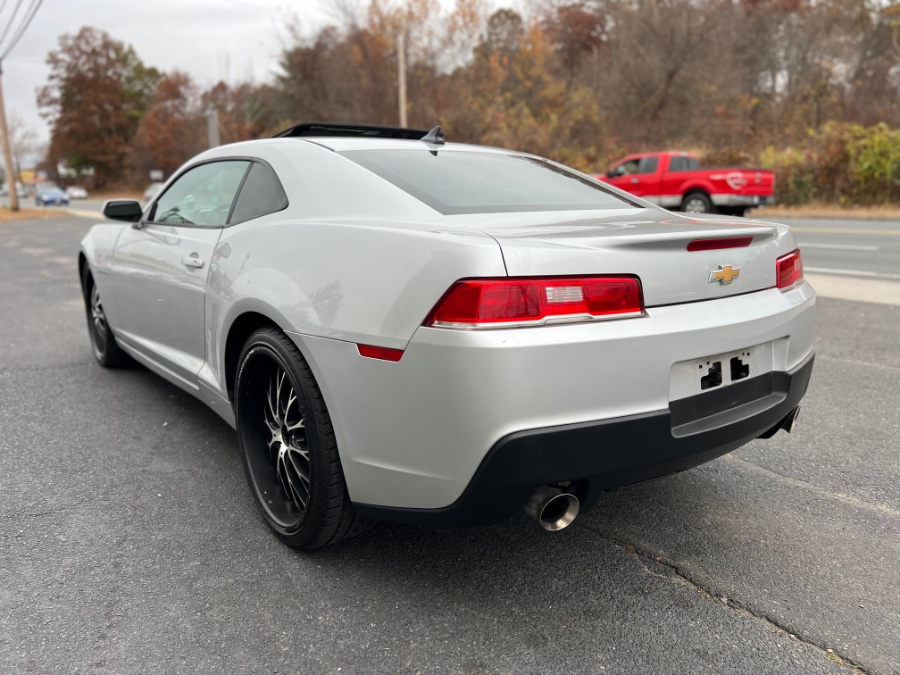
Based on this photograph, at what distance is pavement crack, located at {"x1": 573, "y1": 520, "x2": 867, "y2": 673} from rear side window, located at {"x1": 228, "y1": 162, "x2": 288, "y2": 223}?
1701mm

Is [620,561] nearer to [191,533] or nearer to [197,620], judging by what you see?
[197,620]

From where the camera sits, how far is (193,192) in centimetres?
359

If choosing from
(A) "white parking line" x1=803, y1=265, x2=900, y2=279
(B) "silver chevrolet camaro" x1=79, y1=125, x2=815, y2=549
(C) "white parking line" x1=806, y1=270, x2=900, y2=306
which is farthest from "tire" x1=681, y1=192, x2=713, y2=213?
(B) "silver chevrolet camaro" x1=79, y1=125, x2=815, y2=549

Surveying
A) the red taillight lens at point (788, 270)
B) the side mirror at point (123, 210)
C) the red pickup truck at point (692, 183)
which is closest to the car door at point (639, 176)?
the red pickup truck at point (692, 183)

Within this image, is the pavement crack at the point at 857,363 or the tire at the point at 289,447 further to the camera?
the pavement crack at the point at 857,363

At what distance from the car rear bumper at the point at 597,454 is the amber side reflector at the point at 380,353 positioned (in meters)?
0.37

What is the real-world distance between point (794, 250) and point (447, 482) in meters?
1.65

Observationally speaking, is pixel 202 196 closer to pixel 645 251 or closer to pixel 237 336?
pixel 237 336

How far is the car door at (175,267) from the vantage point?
306 cm

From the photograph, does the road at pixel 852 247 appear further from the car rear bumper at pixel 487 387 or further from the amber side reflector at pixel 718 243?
the car rear bumper at pixel 487 387

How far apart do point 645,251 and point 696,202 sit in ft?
53.3

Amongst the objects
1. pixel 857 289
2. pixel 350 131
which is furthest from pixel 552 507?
pixel 857 289

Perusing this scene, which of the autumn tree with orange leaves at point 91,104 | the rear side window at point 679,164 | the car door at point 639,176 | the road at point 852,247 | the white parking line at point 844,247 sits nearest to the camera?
the road at point 852,247

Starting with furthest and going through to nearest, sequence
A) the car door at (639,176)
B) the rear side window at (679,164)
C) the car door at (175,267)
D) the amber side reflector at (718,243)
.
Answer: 1. the car door at (639,176)
2. the rear side window at (679,164)
3. the car door at (175,267)
4. the amber side reflector at (718,243)
